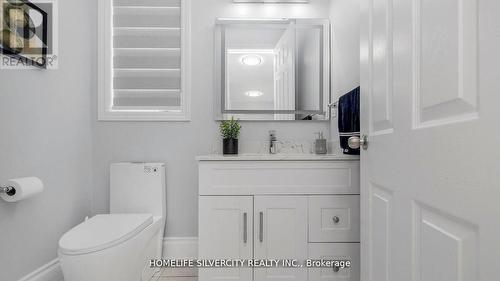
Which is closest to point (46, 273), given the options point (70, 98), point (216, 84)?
point (70, 98)

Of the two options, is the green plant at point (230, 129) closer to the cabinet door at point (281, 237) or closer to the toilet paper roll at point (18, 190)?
the cabinet door at point (281, 237)

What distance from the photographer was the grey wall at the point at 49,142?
1.45m

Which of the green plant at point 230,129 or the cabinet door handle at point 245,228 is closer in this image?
the cabinet door handle at point 245,228

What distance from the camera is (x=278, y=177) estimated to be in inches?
64.6

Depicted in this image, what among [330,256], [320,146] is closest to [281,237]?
[330,256]

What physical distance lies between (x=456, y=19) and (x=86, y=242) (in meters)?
1.57

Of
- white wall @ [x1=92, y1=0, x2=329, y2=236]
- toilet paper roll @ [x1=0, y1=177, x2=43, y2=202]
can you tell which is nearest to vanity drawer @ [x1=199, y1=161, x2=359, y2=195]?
white wall @ [x1=92, y1=0, x2=329, y2=236]

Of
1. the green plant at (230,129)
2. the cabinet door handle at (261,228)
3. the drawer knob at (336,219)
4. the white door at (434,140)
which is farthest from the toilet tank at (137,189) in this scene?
the white door at (434,140)

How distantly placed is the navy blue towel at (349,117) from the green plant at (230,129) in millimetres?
714

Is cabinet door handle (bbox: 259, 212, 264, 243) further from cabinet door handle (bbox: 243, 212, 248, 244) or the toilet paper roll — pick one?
the toilet paper roll

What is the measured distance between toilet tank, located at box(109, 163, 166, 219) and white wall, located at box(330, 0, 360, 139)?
132 cm

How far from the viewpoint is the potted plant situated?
1994mm

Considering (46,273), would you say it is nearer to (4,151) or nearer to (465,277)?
(4,151)

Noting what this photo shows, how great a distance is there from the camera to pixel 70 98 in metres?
1.93
